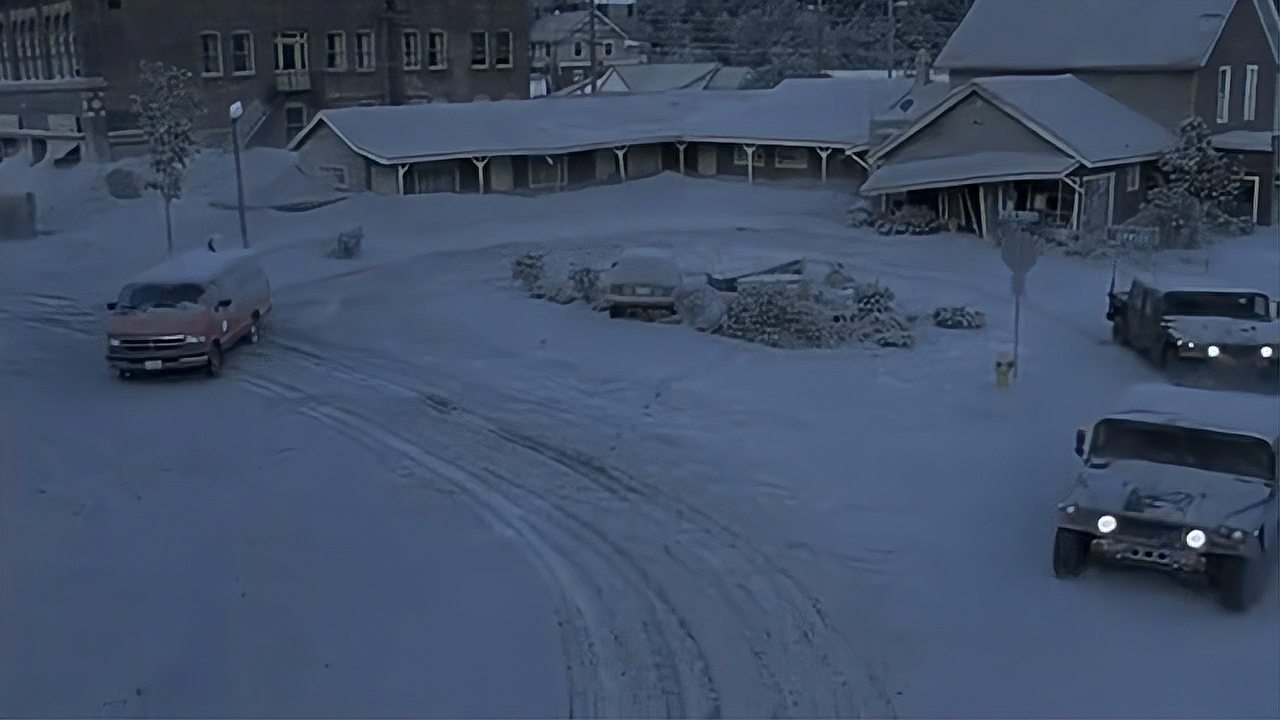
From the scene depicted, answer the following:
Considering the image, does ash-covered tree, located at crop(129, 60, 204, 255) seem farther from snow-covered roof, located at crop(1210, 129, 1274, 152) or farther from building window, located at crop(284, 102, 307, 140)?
snow-covered roof, located at crop(1210, 129, 1274, 152)

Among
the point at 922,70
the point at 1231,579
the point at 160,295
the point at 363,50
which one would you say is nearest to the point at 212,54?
the point at 363,50

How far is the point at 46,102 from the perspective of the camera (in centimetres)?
5569

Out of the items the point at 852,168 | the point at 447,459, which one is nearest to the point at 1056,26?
the point at 852,168

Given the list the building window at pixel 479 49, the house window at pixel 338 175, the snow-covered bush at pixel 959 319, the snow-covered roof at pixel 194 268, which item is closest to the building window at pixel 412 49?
the building window at pixel 479 49

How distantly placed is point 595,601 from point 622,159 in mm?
35967

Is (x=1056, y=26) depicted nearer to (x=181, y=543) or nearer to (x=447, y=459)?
(x=447, y=459)

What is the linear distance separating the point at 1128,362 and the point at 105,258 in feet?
84.1

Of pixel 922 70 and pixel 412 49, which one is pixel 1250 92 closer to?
pixel 922 70

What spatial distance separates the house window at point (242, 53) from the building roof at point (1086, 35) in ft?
94.4

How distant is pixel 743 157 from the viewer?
49156 mm

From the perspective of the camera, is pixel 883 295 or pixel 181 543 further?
pixel 883 295

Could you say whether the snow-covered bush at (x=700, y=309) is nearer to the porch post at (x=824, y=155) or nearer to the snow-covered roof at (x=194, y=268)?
the snow-covered roof at (x=194, y=268)

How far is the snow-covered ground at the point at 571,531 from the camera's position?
1201 cm

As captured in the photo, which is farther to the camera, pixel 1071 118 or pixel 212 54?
pixel 212 54
